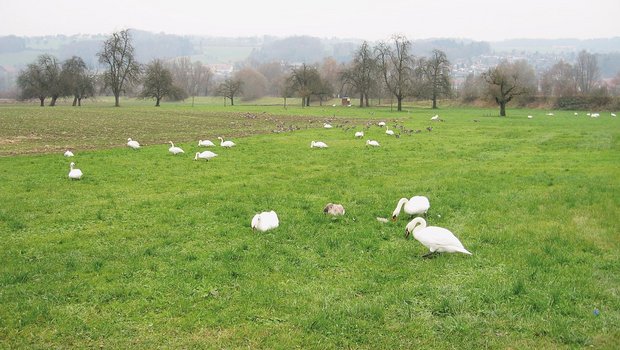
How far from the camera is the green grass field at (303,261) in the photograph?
6.43m

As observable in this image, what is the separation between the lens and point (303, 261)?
8.90 meters

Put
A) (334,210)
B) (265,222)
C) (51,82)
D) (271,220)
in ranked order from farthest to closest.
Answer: (51,82)
(334,210)
(271,220)
(265,222)

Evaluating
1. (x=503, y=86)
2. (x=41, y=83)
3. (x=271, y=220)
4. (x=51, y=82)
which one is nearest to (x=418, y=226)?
(x=271, y=220)

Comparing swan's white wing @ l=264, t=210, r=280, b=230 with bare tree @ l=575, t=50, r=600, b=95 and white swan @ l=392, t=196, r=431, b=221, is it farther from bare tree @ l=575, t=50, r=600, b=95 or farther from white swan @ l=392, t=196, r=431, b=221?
bare tree @ l=575, t=50, r=600, b=95

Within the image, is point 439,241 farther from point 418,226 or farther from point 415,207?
point 415,207

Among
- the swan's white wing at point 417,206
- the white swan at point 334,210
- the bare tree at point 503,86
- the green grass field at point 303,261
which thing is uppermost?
the bare tree at point 503,86

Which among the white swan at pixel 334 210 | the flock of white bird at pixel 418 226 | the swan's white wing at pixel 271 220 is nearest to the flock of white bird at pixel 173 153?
the flock of white bird at pixel 418 226

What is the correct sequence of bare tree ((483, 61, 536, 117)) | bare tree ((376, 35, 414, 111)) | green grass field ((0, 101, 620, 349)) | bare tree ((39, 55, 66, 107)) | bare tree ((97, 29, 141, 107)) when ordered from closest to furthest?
1. green grass field ((0, 101, 620, 349))
2. bare tree ((483, 61, 536, 117))
3. bare tree ((376, 35, 414, 111))
4. bare tree ((97, 29, 141, 107))
5. bare tree ((39, 55, 66, 107))

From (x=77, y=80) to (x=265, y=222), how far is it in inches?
3620

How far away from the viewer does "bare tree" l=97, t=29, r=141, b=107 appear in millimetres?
82500

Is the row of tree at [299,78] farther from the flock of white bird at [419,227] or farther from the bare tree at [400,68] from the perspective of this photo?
the flock of white bird at [419,227]

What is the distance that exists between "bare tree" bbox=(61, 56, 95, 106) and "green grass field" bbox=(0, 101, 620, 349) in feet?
257

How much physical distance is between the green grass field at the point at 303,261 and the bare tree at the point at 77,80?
7845cm

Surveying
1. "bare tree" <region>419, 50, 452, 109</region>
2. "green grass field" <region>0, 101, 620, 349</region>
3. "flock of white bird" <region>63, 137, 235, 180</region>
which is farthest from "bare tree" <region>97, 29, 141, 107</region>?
"green grass field" <region>0, 101, 620, 349</region>
